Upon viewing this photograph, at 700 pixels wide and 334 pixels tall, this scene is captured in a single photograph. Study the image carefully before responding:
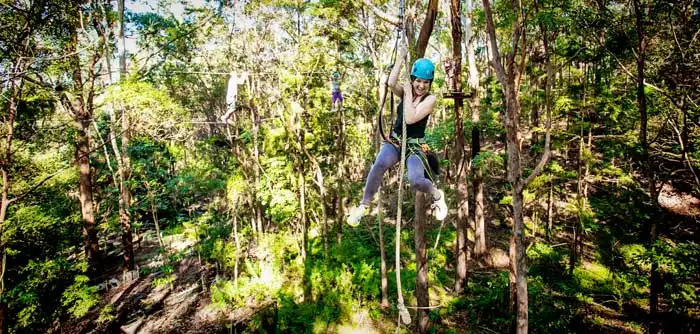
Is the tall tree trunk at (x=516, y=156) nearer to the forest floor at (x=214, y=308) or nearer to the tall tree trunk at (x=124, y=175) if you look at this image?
the forest floor at (x=214, y=308)

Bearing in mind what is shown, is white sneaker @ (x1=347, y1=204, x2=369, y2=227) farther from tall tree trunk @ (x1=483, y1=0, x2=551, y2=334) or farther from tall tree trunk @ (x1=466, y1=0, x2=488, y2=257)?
tall tree trunk @ (x1=466, y1=0, x2=488, y2=257)

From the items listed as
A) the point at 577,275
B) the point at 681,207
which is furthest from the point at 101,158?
the point at 681,207

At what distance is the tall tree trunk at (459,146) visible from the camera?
6086mm

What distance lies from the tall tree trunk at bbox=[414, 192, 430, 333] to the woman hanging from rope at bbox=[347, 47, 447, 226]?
1583 mm

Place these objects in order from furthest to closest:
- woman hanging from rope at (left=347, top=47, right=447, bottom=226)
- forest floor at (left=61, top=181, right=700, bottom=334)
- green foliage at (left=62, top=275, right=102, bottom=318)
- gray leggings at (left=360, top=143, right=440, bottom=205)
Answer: green foliage at (left=62, top=275, right=102, bottom=318), forest floor at (left=61, top=181, right=700, bottom=334), gray leggings at (left=360, top=143, right=440, bottom=205), woman hanging from rope at (left=347, top=47, right=447, bottom=226)

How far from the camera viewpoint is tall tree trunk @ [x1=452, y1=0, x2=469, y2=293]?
609 cm

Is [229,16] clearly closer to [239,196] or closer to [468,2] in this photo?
[239,196]

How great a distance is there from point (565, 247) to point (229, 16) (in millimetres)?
15866

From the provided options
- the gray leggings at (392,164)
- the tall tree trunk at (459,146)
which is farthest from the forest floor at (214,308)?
the gray leggings at (392,164)

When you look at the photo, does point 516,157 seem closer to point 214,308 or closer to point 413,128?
point 413,128

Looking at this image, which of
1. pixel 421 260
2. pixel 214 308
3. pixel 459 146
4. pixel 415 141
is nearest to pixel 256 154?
pixel 214 308

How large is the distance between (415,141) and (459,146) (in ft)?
15.9

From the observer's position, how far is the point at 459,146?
25.3 feet

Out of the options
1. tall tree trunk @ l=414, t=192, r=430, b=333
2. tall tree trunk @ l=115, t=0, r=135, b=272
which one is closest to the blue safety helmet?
tall tree trunk @ l=414, t=192, r=430, b=333
